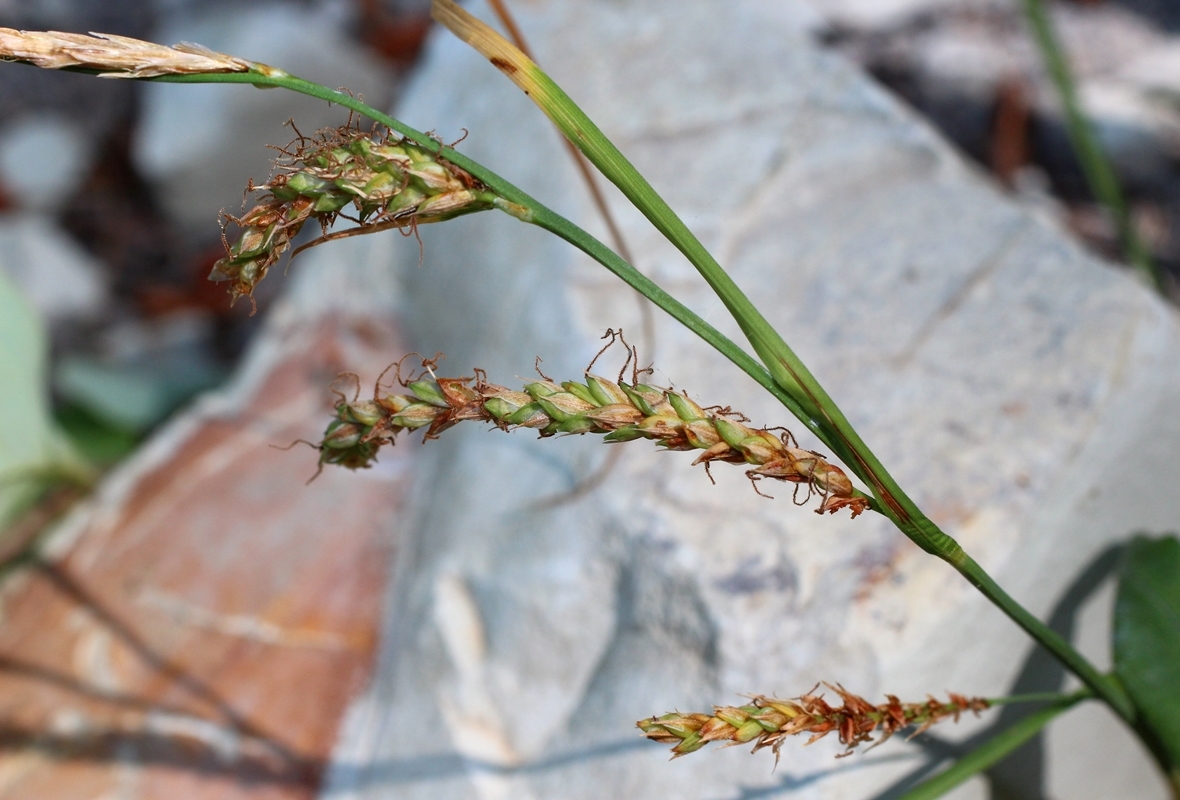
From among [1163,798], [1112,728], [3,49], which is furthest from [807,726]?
[1163,798]

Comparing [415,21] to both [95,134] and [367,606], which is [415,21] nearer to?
[95,134]

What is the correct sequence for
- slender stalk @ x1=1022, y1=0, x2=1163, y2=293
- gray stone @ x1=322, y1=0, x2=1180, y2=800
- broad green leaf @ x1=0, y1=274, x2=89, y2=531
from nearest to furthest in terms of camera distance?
gray stone @ x1=322, y1=0, x2=1180, y2=800, slender stalk @ x1=1022, y1=0, x2=1163, y2=293, broad green leaf @ x1=0, y1=274, x2=89, y2=531

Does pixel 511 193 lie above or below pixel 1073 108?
below

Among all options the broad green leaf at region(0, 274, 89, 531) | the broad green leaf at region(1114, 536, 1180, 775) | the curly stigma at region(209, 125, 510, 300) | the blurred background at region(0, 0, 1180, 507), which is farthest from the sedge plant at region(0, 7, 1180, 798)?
the blurred background at region(0, 0, 1180, 507)

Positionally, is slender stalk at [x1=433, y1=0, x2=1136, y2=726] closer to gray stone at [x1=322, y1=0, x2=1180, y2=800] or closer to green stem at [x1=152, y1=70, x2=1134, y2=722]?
green stem at [x1=152, y1=70, x2=1134, y2=722]

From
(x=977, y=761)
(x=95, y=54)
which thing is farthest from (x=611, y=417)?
(x=977, y=761)

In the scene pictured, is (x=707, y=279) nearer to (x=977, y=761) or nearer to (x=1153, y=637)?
(x=977, y=761)

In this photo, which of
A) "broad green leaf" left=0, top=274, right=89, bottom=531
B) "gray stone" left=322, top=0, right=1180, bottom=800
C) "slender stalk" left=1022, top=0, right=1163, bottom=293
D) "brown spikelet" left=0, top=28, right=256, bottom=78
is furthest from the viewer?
"broad green leaf" left=0, top=274, right=89, bottom=531
